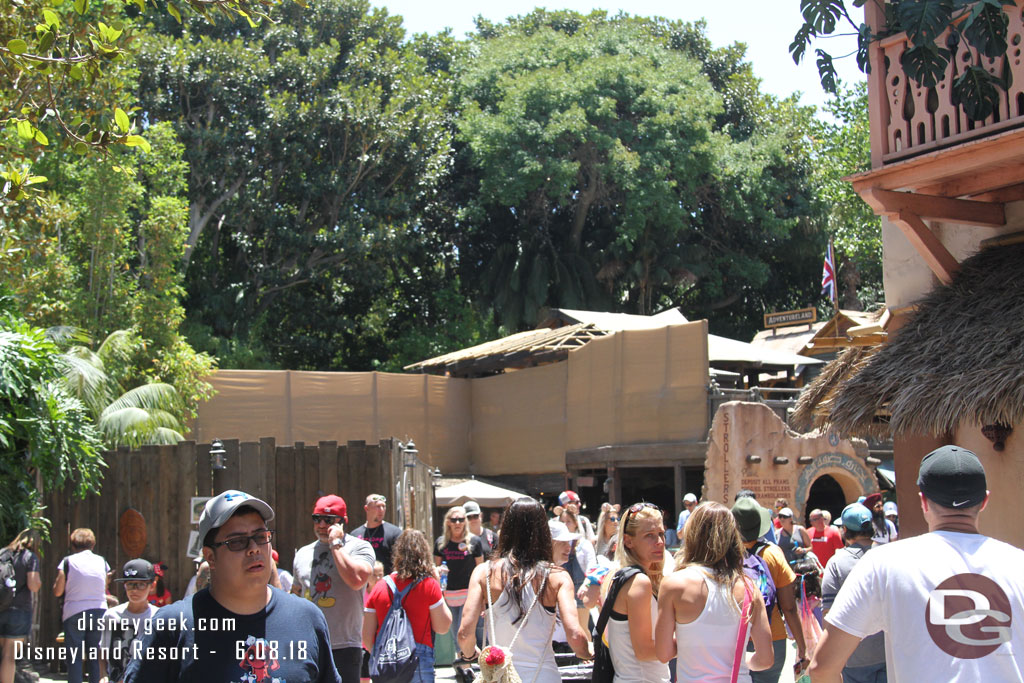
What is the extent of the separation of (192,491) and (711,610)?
8.26 meters

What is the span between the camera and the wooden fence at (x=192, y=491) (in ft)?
37.8

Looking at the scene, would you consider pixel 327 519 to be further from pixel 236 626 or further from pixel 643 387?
pixel 643 387

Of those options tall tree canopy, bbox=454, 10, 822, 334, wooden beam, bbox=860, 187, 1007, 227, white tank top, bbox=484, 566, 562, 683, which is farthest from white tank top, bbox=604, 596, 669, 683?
tall tree canopy, bbox=454, 10, 822, 334

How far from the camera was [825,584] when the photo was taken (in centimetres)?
689

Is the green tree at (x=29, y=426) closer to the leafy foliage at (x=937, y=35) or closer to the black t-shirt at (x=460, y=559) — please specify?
the black t-shirt at (x=460, y=559)

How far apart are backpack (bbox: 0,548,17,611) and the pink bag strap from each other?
6.24 m

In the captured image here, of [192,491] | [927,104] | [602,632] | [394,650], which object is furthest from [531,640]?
[192,491]

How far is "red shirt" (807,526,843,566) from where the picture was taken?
12.5 m

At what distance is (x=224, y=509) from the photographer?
3.35m

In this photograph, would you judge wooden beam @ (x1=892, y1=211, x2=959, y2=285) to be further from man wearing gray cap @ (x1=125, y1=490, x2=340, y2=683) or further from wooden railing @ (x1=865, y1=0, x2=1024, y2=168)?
man wearing gray cap @ (x1=125, y1=490, x2=340, y2=683)

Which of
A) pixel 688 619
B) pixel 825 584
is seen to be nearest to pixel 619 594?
pixel 688 619

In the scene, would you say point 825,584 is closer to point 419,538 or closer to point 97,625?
point 419,538

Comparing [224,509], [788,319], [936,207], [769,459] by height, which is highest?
[788,319]

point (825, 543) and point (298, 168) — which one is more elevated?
point (298, 168)
